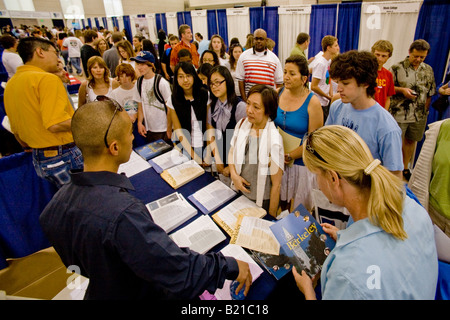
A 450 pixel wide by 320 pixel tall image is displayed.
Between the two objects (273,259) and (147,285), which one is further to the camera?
(273,259)

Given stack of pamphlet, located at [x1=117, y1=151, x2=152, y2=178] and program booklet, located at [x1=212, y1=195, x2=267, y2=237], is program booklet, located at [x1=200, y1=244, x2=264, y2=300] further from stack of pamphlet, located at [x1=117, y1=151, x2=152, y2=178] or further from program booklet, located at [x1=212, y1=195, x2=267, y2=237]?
stack of pamphlet, located at [x1=117, y1=151, x2=152, y2=178]

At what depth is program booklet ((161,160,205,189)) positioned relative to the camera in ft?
6.80

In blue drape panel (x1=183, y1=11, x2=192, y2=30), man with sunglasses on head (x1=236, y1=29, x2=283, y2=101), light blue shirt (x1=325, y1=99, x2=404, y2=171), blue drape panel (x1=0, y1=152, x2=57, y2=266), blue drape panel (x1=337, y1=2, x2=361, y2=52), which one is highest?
blue drape panel (x1=183, y1=11, x2=192, y2=30)

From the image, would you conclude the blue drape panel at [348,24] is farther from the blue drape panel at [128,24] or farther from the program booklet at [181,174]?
the blue drape panel at [128,24]

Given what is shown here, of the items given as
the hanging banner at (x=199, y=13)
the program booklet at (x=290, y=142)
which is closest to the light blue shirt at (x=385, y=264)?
the program booklet at (x=290, y=142)

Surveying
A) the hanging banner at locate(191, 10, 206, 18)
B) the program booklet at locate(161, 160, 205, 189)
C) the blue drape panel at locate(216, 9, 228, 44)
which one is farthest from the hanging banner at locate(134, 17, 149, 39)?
the program booklet at locate(161, 160, 205, 189)

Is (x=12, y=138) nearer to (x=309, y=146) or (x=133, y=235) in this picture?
(x=133, y=235)

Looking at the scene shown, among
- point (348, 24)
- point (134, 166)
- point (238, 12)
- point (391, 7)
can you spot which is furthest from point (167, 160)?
point (238, 12)

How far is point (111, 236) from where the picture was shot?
0.87 meters

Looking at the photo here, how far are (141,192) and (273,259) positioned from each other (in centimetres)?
123

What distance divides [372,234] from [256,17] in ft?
27.4

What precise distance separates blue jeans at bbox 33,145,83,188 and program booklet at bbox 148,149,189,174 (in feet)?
2.35

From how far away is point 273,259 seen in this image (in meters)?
1.35

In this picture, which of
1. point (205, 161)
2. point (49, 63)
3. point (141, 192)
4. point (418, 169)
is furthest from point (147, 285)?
point (49, 63)
